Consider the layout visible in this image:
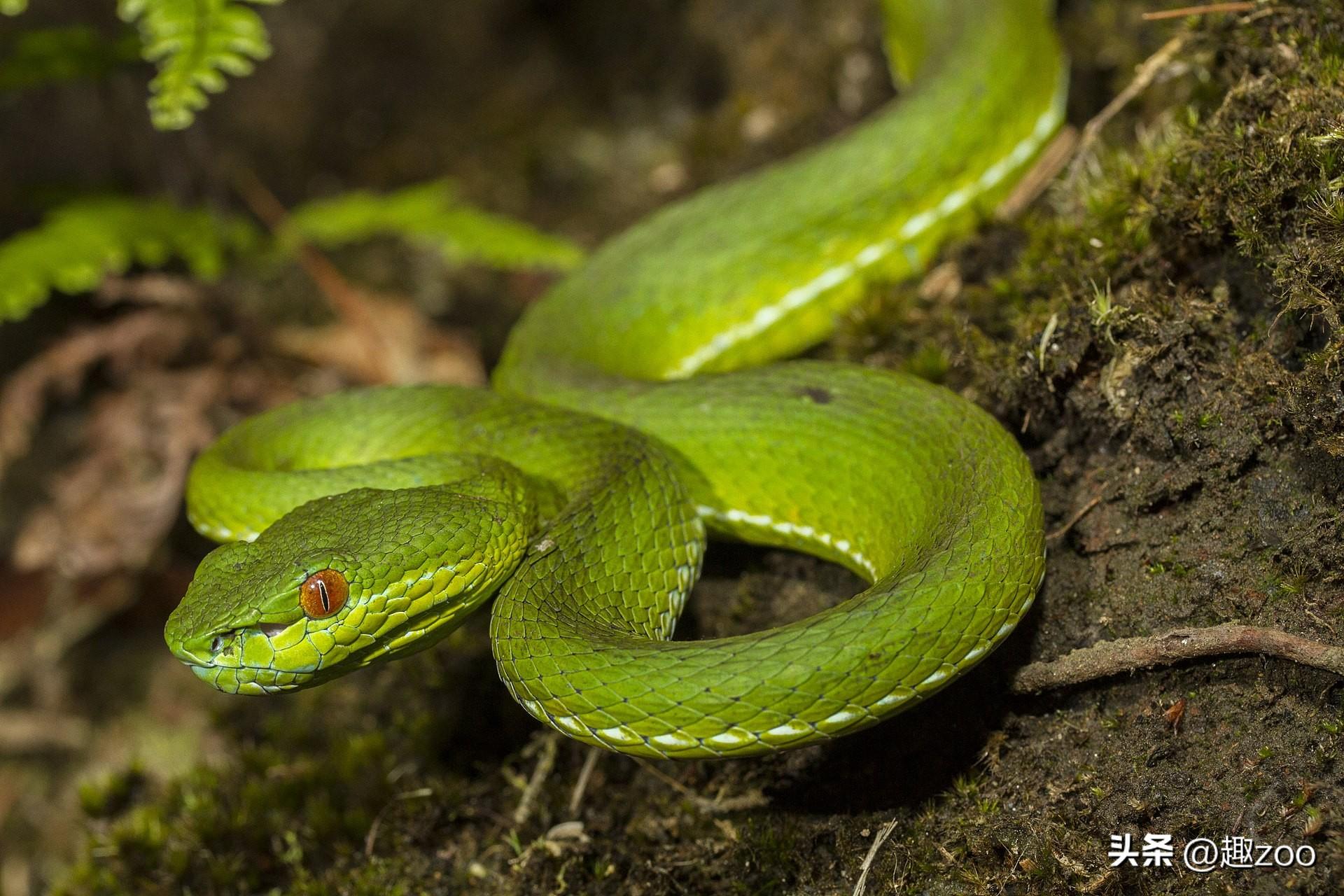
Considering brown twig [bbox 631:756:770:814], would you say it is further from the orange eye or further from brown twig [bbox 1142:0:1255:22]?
brown twig [bbox 1142:0:1255:22]

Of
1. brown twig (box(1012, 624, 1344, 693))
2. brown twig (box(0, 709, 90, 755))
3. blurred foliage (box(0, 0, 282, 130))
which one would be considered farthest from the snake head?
brown twig (box(0, 709, 90, 755))

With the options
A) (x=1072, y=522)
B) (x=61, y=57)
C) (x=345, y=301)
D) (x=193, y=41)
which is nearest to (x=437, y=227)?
(x=345, y=301)

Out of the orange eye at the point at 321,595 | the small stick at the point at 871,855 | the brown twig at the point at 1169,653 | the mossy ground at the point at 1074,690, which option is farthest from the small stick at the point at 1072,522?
the orange eye at the point at 321,595

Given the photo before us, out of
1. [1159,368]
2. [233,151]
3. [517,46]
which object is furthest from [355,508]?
[517,46]

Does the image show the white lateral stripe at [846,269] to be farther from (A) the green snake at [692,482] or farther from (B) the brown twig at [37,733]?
(B) the brown twig at [37,733]

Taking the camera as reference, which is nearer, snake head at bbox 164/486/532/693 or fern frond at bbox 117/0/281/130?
snake head at bbox 164/486/532/693

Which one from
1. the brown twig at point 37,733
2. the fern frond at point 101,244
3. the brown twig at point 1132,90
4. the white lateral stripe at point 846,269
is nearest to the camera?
the brown twig at point 1132,90

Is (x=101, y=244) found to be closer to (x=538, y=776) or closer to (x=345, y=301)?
(x=345, y=301)
